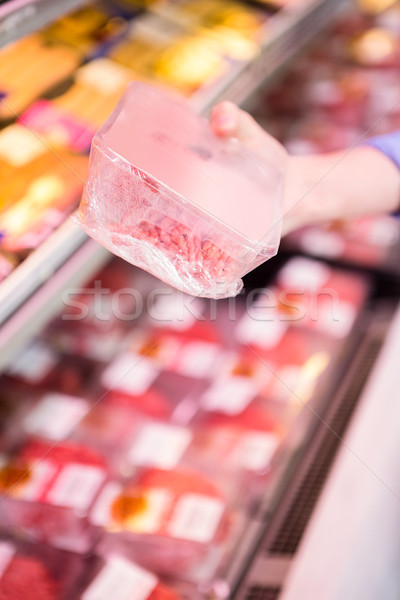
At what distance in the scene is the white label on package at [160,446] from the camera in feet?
5.32

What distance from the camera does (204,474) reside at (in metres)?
1.60

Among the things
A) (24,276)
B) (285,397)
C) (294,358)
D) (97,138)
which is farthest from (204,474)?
(97,138)

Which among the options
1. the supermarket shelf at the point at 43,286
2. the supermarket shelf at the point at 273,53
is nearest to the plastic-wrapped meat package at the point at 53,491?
the supermarket shelf at the point at 43,286

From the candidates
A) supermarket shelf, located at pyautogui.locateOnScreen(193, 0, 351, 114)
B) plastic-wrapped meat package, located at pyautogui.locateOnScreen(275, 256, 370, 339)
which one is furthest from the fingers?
plastic-wrapped meat package, located at pyautogui.locateOnScreen(275, 256, 370, 339)

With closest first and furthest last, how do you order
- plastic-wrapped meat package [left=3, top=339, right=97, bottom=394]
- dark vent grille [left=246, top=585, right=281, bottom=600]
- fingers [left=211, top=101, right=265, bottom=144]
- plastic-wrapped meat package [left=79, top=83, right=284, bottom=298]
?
plastic-wrapped meat package [left=79, top=83, right=284, bottom=298] → fingers [left=211, top=101, right=265, bottom=144] → dark vent grille [left=246, top=585, right=281, bottom=600] → plastic-wrapped meat package [left=3, top=339, right=97, bottom=394]

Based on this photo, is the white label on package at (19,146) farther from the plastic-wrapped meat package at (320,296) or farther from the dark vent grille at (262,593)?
the dark vent grille at (262,593)

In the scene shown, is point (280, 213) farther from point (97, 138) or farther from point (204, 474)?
point (204, 474)

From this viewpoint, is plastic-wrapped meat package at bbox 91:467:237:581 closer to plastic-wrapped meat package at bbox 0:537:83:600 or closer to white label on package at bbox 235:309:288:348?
plastic-wrapped meat package at bbox 0:537:83:600

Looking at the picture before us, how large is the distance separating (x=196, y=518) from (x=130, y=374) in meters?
0.50

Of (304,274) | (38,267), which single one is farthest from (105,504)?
(304,274)

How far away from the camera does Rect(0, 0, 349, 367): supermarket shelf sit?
1251 mm

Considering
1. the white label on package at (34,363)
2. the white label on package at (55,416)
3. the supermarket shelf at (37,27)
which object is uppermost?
the supermarket shelf at (37,27)

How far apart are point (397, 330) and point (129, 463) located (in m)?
0.88

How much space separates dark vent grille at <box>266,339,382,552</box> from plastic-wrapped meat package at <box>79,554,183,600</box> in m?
0.27
